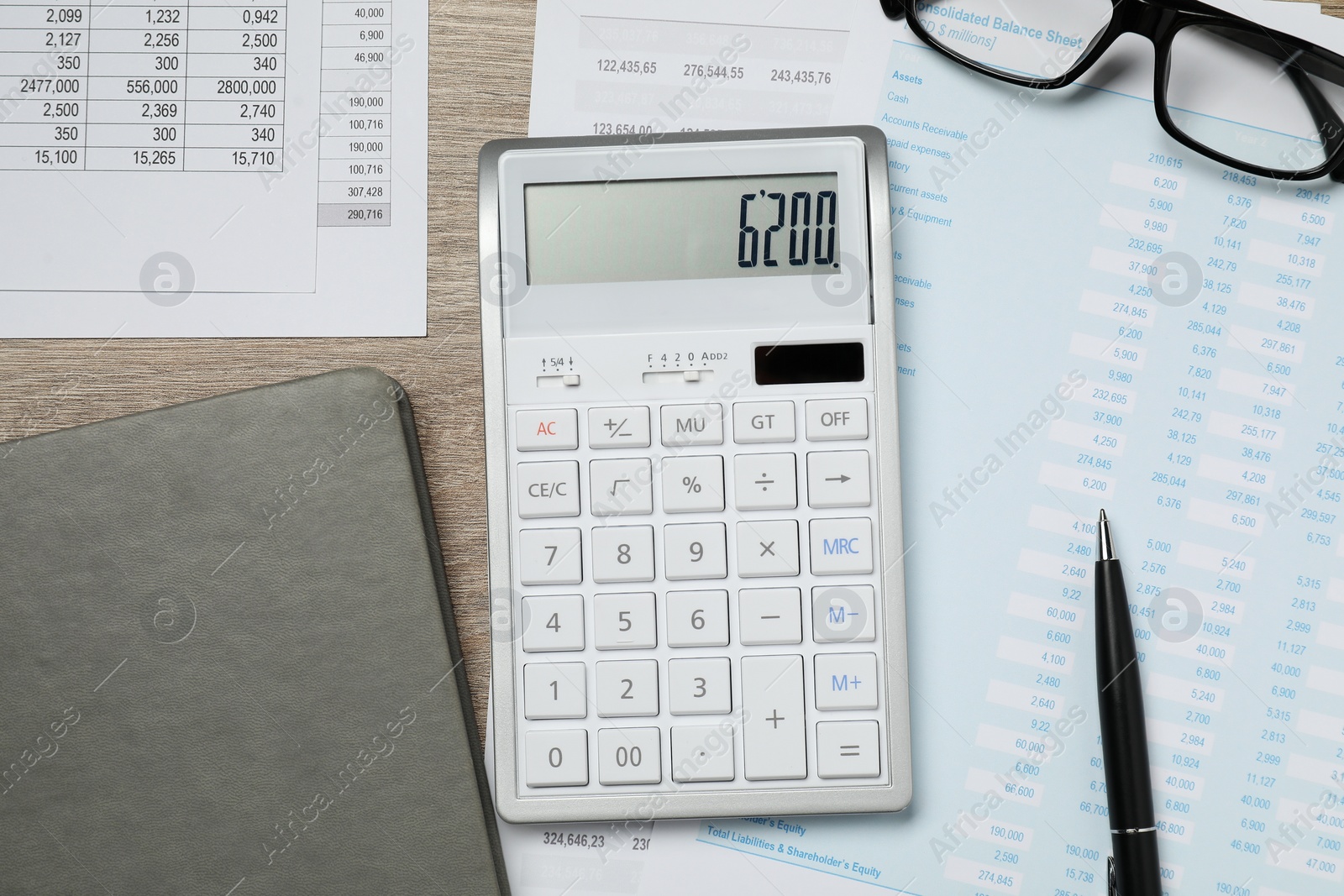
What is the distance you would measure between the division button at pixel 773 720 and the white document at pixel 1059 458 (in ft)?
0.16

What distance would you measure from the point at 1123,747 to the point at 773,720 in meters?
0.18

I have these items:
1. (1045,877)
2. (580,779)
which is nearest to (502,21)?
(580,779)

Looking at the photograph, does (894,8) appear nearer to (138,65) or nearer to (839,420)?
(839,420)

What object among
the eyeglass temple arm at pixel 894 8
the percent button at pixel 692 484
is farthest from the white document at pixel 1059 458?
the percent button at pixel 692 484

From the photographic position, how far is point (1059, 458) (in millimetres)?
461

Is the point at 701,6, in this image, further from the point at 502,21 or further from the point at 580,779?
the point at 580,779

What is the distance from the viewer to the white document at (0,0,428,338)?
469 millimetres

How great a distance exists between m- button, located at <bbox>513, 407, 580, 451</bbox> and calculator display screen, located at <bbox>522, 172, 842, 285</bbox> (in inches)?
2.8

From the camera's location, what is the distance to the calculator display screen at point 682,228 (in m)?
0.44

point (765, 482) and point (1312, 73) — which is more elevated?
point (1312, 73)

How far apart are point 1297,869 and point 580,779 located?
376 mm

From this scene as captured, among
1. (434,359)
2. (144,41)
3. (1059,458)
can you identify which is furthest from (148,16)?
(1059,458)

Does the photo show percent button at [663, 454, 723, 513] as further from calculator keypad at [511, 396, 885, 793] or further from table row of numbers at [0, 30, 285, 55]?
table row of numbers at [0, 30, 285, 55]

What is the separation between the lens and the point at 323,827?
1.37ft
